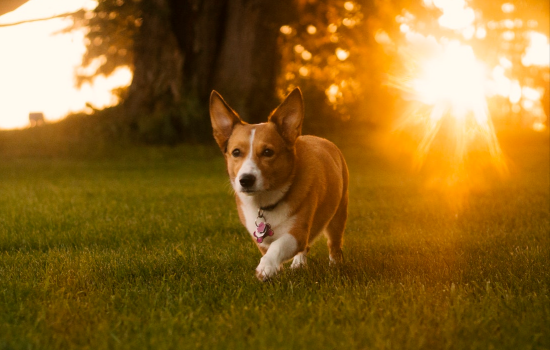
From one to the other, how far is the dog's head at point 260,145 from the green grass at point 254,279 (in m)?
0.77

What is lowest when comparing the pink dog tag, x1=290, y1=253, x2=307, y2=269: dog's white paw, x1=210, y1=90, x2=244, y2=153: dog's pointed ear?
x1=290, y1=253, x2=307, y2=269: dog's white paw

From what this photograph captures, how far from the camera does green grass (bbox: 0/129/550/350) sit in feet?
10.8

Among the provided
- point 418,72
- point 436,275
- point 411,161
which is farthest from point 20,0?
point 411,161

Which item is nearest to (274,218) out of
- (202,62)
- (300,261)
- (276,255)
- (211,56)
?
(276,255)

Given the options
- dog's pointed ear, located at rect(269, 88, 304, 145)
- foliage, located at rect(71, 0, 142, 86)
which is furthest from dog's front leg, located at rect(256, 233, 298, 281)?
foliage, located at rect(71, 0, 142, 86)

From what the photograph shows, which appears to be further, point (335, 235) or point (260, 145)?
point (335, 235)

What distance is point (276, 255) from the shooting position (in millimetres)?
4441

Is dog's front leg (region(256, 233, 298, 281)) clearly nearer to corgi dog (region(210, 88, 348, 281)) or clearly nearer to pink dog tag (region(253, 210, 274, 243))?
corgi dog (region(210, 88, 348, 281))

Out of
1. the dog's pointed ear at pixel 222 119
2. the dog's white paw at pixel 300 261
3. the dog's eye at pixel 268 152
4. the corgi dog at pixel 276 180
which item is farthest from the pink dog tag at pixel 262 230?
the dog's pointed ear at pixel 222 119

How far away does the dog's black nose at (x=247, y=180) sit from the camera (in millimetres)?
4496

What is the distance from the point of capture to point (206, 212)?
8594 mm

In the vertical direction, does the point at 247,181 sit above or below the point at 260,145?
Answer: below

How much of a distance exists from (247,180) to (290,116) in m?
0.82

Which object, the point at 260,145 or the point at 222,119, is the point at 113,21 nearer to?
the point at 222,119
